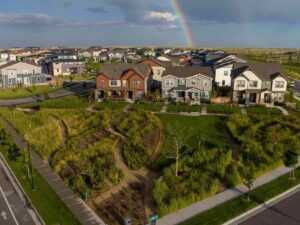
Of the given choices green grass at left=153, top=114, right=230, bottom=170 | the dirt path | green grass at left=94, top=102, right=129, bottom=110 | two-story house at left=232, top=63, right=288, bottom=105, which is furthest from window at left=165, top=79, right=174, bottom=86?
the dirt path

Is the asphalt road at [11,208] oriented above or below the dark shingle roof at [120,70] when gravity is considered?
below

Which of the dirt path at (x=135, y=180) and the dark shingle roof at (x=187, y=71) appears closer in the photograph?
the dirt path at (x=135, y=180)

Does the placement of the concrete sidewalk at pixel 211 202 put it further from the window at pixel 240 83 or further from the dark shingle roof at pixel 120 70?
the dark shingle roof at pixel 120 70

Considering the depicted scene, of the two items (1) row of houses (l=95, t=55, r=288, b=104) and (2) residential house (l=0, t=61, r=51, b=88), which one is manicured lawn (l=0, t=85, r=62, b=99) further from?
(1) row of houses (l=95, t=55, r=288, b=104)

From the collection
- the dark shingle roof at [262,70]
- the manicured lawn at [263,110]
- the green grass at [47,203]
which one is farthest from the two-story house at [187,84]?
the green grass at [47,203]

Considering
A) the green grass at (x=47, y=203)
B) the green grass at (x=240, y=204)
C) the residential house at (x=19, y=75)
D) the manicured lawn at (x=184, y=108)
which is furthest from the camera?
the residential house at (x=19, y=75)

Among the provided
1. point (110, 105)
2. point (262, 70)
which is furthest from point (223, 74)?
point (110, 105)

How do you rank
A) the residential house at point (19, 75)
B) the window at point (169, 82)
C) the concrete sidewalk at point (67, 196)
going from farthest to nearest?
the residential house at point (19, 75)
the window at point (169, 82)
the concrete sidewalk at point (67, 196)
